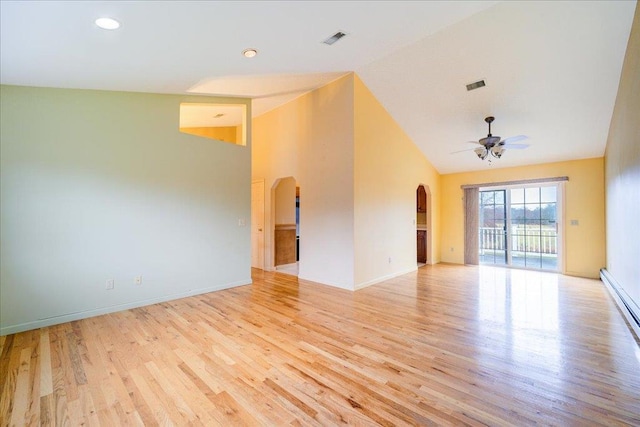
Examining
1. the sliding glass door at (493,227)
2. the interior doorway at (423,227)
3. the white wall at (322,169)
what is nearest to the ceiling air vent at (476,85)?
the white wall at (322,169)

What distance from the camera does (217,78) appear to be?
3.76 m

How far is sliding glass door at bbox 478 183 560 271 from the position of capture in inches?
249

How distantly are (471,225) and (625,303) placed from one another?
12.5ft

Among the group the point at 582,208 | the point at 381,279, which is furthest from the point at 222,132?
the point at 582,208

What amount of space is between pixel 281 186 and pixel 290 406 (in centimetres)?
530

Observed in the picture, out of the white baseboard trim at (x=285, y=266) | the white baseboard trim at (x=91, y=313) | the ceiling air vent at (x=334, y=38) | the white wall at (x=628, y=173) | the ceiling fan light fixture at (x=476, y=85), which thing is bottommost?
the white baseboard trim at (x=91, y=313)

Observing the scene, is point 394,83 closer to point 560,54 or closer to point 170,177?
point 560,54

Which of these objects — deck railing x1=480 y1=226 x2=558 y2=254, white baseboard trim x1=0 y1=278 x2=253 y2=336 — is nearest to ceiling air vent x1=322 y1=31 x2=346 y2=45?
white baseboard trim x1=0 y1=278 x2=253 y2=336

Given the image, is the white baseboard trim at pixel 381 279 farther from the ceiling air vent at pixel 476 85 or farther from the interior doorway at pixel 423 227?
the ceiling air vent at pixel 476 85

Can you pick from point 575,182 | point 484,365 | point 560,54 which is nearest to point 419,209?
point 575,182

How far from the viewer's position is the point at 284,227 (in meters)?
6.68

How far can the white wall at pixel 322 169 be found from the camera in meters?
4.77

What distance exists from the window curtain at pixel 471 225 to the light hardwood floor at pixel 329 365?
3.15 meters

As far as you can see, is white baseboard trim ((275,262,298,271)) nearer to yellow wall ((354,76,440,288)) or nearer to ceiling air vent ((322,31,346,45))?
yellow wall ((354,76,440,288))
